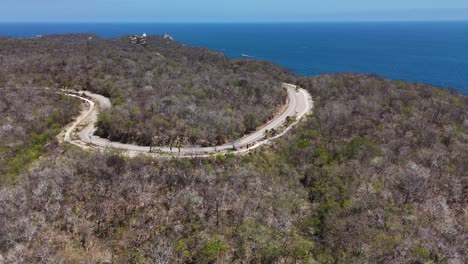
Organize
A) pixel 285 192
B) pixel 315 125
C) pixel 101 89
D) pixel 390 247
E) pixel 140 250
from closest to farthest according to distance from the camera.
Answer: pixel 140 250 → pixel 390 247 → pixel 285 192 → pixel 315 125 → pixel 101 89

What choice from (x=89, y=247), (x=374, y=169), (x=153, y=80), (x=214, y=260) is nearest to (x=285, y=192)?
(x=374, y=169)

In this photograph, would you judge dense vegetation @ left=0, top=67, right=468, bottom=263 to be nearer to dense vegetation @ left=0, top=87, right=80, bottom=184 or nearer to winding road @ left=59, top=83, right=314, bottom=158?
winding road @ left=59, top=83, right=314, bottom=158

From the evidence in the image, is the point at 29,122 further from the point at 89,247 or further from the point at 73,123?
the point at 89,247

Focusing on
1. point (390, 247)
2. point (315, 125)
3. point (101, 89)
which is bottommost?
point (390, 247)

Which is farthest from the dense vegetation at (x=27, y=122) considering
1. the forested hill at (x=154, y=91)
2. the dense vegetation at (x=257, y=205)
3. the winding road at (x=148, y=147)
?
the forested hill at (x=154, y=91)

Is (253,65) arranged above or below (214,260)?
above

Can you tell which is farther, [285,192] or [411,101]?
[411,101]
